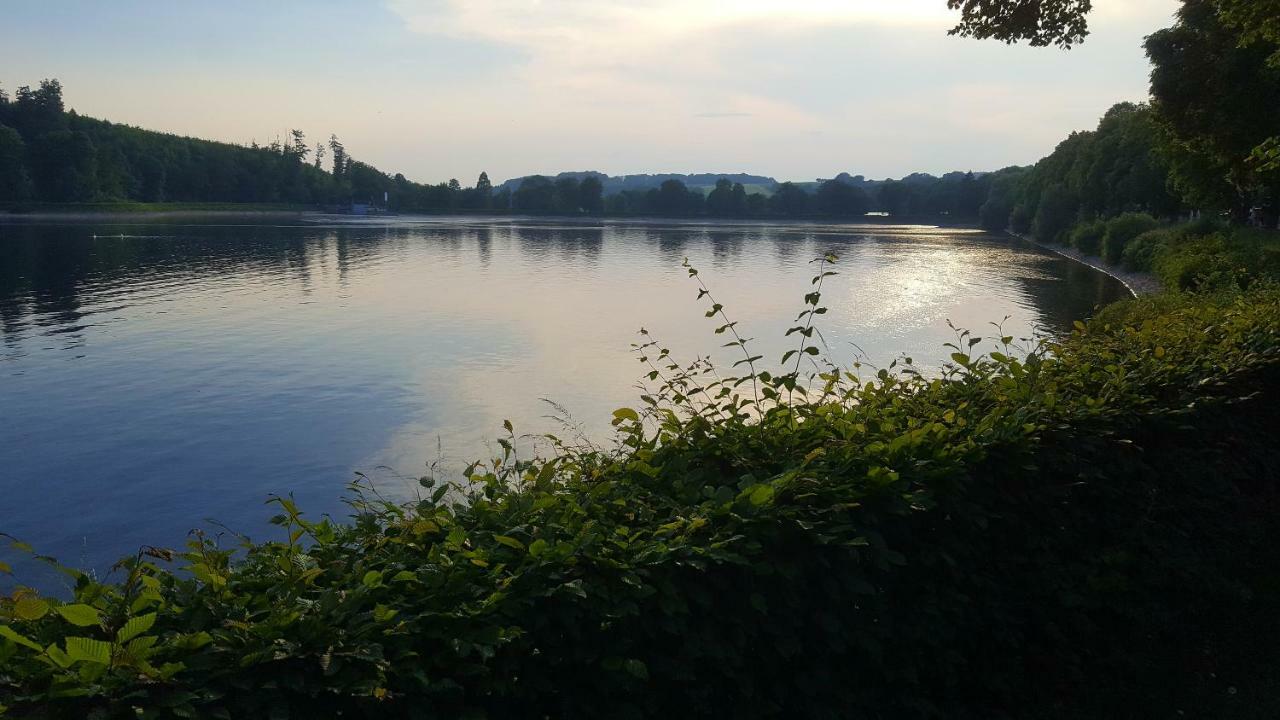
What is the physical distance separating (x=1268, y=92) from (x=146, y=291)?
53.9m

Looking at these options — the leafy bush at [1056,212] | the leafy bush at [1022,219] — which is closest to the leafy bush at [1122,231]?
the leafy bush at [1056,212]

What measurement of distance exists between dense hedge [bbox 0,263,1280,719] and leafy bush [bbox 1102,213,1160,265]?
67477 millimetres

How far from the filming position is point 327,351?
32125 mm

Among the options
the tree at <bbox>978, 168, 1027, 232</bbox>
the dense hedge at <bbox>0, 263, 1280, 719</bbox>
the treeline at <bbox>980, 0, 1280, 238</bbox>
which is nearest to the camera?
the dense hedge at <bbox>0, 263, 1280, 719</bbox>

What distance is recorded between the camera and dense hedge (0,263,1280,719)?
2.91 metres

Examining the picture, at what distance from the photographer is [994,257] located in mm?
87438

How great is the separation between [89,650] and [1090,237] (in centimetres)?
8803

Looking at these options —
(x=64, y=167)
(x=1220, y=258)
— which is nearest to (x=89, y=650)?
(x=1220, y=258)

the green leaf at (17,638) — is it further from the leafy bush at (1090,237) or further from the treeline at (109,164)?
the treeline at (109,164)

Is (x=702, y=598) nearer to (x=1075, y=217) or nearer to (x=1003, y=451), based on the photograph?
(x=1003, y=451)

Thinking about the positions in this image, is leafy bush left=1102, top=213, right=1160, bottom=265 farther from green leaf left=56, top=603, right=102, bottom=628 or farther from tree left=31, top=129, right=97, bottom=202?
tree left=31, top=129, right=97, bottom=202

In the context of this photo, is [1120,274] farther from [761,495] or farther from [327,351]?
[761,495]

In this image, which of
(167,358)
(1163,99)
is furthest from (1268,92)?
(167,358)

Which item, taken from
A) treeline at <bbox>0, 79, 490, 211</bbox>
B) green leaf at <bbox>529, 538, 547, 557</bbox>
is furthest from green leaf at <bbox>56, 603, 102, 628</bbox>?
treeline at <bbox>0, 79, 490, 211</bbox>
